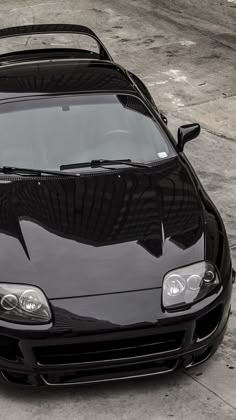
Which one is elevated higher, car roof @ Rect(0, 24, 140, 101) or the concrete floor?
car roof @ Rect(0, 24, 140, 101)

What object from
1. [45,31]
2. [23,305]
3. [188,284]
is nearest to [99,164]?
[188,284]

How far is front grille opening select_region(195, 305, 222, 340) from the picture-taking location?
15.9 feet

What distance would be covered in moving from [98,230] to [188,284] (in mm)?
674

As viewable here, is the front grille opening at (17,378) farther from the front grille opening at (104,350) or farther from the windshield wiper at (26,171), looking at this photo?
the windshield wiper at (26,171)

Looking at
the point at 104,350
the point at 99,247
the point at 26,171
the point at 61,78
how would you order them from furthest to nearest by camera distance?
the point at 61,78 < the point at 26,171 < the point at 99,247 < the point at 104,350

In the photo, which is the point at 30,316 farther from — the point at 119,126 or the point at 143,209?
the point at 119,126

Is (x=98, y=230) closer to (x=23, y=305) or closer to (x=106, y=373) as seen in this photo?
(x=23, y=305)

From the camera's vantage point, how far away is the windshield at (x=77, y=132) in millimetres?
5848

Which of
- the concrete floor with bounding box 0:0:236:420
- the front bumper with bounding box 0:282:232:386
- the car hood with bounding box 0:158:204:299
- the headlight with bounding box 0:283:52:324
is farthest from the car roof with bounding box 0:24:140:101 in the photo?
the front bumper with bounding box 0:282:232:386

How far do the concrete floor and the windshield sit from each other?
131cm

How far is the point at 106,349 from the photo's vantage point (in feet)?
15.3

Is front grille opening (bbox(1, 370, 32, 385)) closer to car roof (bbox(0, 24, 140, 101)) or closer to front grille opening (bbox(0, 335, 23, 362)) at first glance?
front grille opening (bbox(0, 335, 23, 362))

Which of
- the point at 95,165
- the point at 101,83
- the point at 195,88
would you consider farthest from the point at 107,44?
the point at 95,165

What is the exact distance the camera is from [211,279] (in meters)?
4.93
